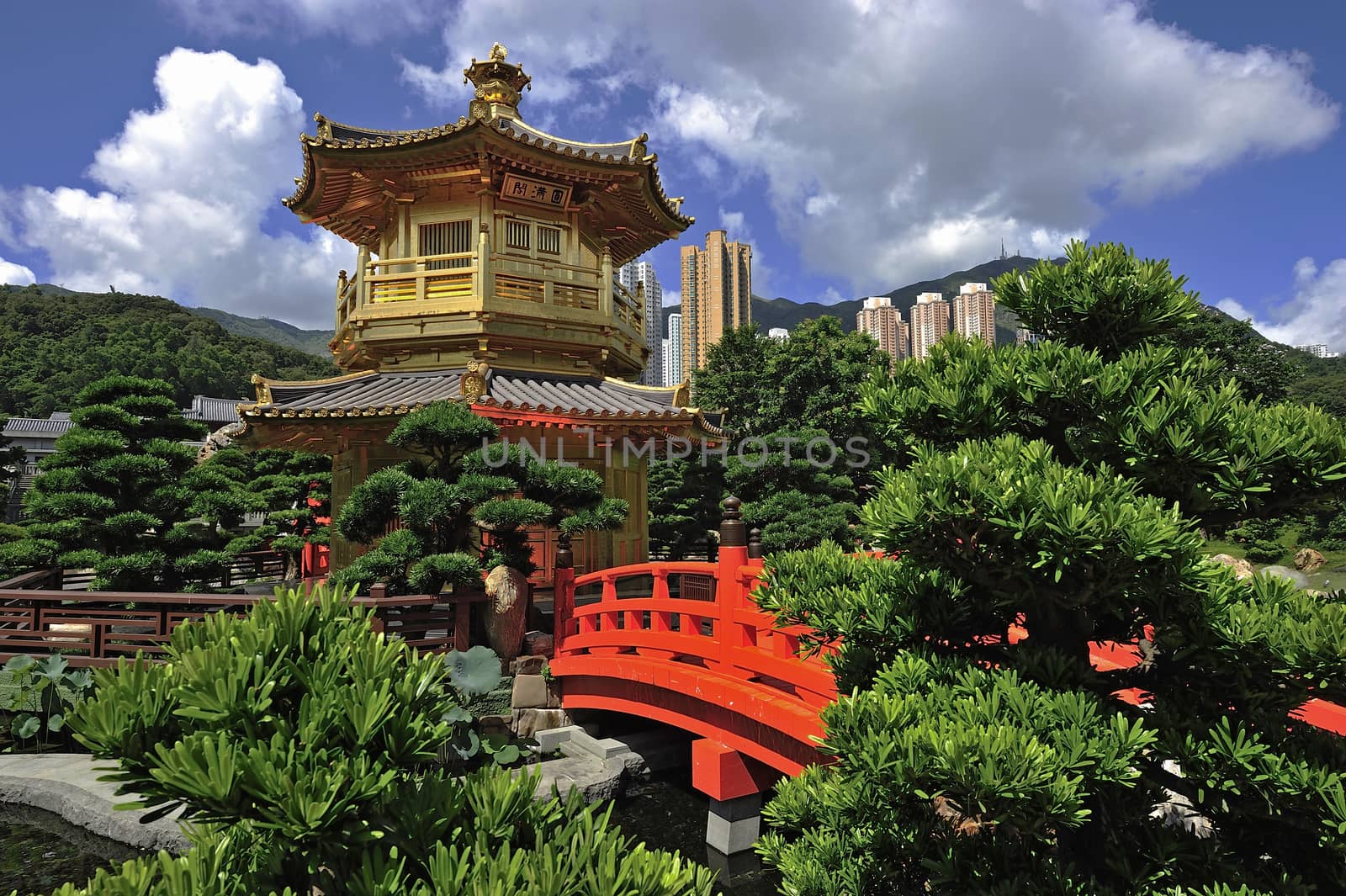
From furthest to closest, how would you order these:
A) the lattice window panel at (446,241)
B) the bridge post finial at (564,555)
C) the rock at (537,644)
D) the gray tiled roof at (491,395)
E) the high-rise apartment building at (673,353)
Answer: the high-rise apartment building at (673,353), the lattice window panel at (446,241), the gray tiled roof at (491,395), the bridge post finial at (564,555), the rock at (537,644)

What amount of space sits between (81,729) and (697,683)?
544 centimetres

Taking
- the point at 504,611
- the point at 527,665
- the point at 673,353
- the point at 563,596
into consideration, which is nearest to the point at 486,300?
the point at 563,596

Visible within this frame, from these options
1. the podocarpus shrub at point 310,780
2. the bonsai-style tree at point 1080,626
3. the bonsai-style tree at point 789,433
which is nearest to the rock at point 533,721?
the bonsai-style tree at point 1080,626

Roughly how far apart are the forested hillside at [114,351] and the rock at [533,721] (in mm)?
62505

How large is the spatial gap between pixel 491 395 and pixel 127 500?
6330mm

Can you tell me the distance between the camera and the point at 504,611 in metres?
8.85

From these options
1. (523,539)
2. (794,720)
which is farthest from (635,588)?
(794,720)

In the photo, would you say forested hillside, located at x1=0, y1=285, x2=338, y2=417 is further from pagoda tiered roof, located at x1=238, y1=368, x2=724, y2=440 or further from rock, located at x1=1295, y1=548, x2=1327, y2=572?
rock, located at x1=1295, y1=548, x2=1327, y2=572

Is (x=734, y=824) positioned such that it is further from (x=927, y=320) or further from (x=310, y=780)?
(x=927, y=320)

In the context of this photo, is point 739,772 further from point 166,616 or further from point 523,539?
point 166,616

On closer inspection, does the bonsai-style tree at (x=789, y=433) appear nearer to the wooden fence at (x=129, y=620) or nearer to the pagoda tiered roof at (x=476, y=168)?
the pagoda tiered roof at (x=476, y=168)

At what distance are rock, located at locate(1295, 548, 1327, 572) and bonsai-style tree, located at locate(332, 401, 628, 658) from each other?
28.7 m

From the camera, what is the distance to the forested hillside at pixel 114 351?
63.3 meters

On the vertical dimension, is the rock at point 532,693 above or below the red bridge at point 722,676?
below
